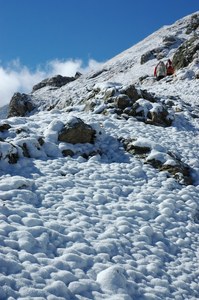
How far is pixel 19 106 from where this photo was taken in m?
44.4

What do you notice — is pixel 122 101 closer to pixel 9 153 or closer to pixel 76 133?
pixel 76 133

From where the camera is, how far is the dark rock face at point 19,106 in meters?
43.3

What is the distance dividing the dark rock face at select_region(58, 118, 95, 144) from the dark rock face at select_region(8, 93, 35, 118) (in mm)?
28884

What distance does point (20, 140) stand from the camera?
13.6 meters

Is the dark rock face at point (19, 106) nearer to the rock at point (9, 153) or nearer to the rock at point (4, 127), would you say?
the rock at point (4, 127)

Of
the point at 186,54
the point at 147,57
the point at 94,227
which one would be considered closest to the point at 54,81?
the point at 147,57

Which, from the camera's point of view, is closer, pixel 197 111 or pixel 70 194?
pixel 70 194

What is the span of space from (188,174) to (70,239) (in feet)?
23.7

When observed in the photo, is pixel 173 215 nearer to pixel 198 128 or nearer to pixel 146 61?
pixel 198 128

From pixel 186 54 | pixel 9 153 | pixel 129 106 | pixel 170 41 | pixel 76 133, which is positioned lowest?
pixel 9 153

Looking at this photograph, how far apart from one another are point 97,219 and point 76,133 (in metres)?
6.08

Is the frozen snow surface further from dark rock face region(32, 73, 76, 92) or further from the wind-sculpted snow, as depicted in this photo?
dark rock face region(32, 73, 76, 92)

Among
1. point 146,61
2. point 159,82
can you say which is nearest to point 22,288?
point 159,82

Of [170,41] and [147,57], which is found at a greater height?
[170,41]
